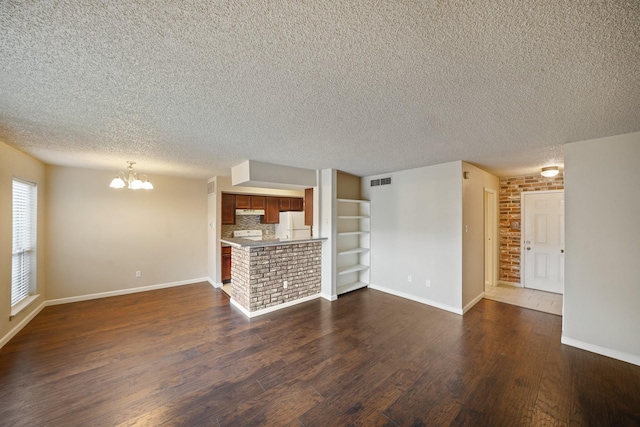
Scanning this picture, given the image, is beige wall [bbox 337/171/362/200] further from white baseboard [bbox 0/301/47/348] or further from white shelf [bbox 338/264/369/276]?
white baseboard [bbox 0/301/47/348]

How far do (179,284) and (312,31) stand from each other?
19.3ft

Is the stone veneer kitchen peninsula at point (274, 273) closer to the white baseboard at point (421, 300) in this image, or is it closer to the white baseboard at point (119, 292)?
the white baseboard at point (421, 300)

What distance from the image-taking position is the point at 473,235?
4.22 m

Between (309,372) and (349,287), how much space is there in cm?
274

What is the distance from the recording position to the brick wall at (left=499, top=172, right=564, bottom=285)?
5.17 m

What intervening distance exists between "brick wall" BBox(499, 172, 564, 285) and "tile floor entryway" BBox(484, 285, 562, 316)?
0.38 metres

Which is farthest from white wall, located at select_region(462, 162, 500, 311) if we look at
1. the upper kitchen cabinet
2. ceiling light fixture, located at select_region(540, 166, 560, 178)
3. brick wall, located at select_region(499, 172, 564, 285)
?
the upper kitchen cabinet

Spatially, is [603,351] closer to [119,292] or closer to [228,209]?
[228,209]

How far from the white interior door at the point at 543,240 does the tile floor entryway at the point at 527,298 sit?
0.28 metres

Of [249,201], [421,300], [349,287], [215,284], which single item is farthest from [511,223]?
[215,284]

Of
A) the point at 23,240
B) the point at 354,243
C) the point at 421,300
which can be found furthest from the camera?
the point at 354,243

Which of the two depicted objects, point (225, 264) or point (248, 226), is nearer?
point (225, 264)

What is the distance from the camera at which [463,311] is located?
12.6ft

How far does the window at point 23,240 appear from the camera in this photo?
339 cm
